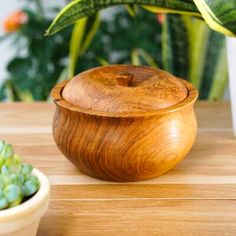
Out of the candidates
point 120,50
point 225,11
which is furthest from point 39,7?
point 225,11

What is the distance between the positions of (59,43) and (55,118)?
0.81 metres

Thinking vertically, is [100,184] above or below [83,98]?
below

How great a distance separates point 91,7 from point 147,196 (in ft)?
0.89

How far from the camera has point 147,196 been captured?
623 mm

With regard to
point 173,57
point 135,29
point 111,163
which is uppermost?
point 111,163

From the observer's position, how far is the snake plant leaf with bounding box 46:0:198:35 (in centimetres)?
73

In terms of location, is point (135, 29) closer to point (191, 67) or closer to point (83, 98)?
point (191, 67)

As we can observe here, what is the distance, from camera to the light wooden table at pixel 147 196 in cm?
56

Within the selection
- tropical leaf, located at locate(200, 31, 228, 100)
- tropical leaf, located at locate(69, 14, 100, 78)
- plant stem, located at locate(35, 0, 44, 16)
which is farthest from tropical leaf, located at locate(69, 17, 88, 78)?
plant stem, located at locate(35, 0, 44, 16)

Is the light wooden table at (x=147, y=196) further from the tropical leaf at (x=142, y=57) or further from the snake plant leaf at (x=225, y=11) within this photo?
the tropical leaf at (x=142, y=57)

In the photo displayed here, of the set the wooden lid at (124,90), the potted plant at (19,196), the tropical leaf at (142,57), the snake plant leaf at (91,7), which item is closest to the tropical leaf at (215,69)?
the tropical leaf at (142,57)

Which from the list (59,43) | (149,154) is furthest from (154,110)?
(59,43)

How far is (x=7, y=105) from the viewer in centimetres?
94

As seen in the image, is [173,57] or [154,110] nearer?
[154,110]
